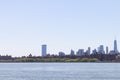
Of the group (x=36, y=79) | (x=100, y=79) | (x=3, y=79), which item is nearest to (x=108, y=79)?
(x=100, y=79)

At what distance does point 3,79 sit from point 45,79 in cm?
860

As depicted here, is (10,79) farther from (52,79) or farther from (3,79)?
(52,79)

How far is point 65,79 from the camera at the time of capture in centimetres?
9900

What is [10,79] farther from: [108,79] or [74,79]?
[108,79]

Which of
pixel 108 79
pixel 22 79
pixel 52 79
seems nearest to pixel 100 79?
pixel 108 79

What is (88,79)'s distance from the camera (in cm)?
9988

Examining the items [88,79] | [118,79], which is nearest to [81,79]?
[88,79]

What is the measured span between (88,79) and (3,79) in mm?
17506

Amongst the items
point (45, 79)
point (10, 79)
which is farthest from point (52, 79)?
point (10, 79)

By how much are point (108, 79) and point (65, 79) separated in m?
8.80

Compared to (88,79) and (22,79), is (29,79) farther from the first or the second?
(88,79)

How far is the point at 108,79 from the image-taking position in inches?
3888

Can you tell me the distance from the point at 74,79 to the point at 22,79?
10.7 metres

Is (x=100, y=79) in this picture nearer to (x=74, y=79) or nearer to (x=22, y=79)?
(x=74, y=79)
